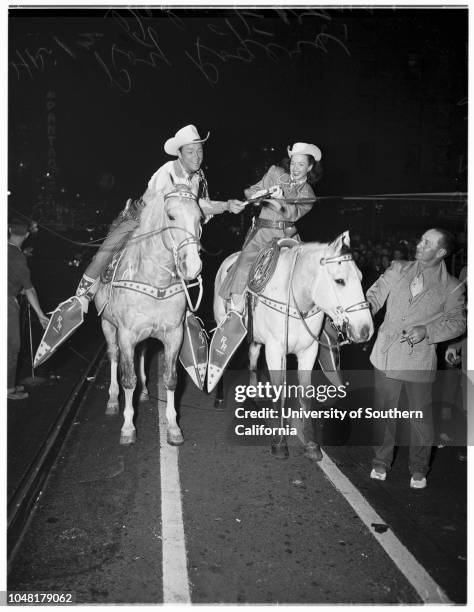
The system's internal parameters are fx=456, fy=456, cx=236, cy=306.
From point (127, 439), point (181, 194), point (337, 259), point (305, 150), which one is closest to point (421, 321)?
point (337, 259)

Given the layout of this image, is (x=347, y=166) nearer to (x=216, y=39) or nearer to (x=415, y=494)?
(x=216, y=39)

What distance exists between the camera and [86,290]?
5.50m

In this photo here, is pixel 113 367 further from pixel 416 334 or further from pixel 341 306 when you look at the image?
pixel 416 334

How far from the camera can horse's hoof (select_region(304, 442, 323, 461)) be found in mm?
4785

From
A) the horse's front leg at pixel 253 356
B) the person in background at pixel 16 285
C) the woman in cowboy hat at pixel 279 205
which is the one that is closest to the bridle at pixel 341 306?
the woman in cowboy hat at pixel 279 205

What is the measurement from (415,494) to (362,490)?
48 cm

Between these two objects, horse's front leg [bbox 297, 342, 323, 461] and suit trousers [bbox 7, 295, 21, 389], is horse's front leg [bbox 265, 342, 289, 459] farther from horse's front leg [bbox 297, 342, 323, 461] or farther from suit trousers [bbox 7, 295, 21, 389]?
suit trousers [bbox 7, 295, 21, 389]

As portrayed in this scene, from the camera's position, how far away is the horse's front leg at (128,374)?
489 centimetres

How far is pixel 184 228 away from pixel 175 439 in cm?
237

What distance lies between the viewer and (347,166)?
2373cm

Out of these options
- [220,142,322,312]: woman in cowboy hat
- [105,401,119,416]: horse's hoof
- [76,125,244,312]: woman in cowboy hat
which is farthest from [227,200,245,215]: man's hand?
[105,401,119,416]: horse's hoof

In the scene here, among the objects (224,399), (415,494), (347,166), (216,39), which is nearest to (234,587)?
(415,494)

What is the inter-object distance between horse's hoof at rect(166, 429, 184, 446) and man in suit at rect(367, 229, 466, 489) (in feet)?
6.85

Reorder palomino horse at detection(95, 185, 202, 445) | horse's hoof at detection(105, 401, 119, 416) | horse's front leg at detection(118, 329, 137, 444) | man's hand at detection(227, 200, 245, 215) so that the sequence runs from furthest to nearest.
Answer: horse's hoof at detection(105, 401, 119, 416) < horse's front leg at detection(118, 329, 137, 444) < man's hand at detection(227, 200, 245, 215) < palomino horse at detection(95, 185, 202, 445)
